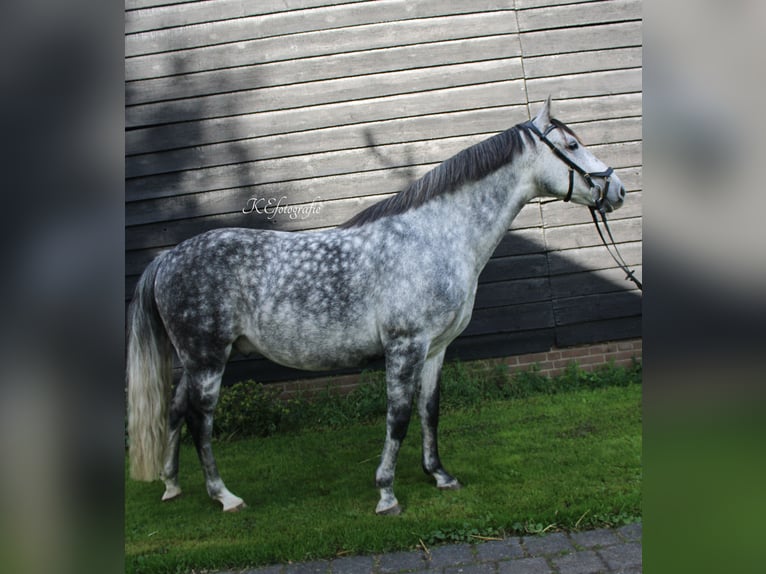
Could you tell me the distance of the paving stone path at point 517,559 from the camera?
2553 millimetres

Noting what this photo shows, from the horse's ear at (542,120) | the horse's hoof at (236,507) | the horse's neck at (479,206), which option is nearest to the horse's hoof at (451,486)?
the horse's hoof at (236,507)

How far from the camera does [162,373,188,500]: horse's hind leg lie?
3.05m

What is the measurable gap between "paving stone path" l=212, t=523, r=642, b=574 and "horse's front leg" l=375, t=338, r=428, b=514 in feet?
1.03

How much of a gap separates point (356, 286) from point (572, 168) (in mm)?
1250

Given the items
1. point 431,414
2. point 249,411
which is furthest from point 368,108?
point 249,411

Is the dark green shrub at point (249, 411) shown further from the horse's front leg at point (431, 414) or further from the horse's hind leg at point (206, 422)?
the horse's front leg at point (431, 414)

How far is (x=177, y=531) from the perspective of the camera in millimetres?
2889

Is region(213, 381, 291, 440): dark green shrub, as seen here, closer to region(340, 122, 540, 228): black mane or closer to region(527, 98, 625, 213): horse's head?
region(340, 122, 540, 228): black mane

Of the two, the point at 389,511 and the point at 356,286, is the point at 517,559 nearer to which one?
the point at 389,511

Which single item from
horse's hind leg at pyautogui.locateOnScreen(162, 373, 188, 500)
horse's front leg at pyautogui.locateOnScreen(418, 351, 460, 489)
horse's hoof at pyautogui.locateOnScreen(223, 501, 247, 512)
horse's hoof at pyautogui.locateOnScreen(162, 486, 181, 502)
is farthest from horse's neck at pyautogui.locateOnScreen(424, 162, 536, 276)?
horse's hoof at pyautogui.locateOnScreen(162, 486, 181, 502)

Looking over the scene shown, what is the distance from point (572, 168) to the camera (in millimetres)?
2848
